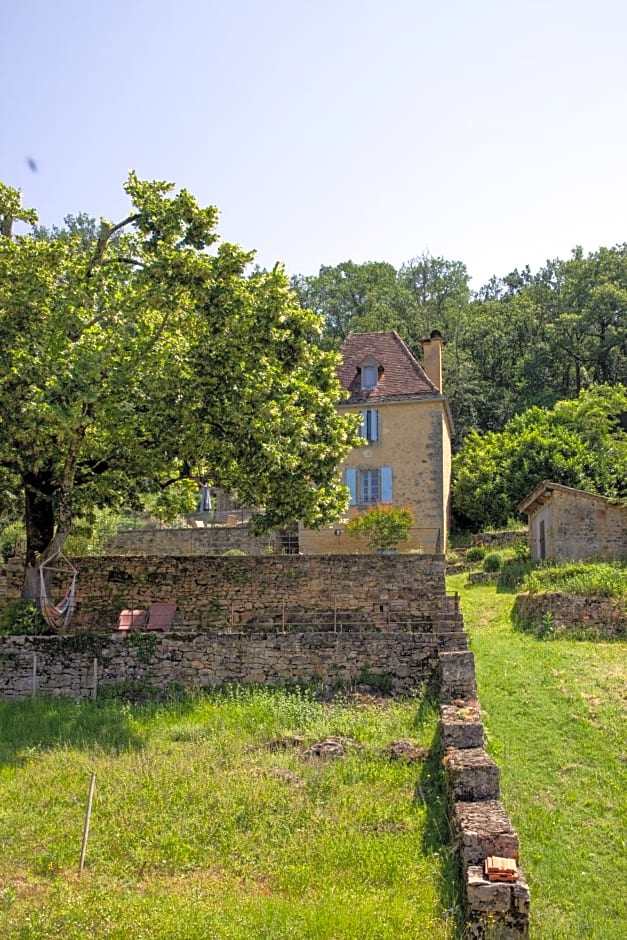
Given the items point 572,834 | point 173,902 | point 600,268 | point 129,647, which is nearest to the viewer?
point 173,902

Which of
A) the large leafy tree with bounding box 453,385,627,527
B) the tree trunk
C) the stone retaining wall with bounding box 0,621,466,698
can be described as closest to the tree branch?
the tree trunk

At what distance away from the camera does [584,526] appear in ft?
77.2

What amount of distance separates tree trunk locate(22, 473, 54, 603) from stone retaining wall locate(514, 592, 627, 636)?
10.5 meters

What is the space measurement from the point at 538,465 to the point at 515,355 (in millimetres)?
21291

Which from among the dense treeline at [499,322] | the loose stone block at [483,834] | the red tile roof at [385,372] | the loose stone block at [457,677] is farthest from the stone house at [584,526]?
the dense treeline at [499,322]

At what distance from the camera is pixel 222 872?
30.1 ft

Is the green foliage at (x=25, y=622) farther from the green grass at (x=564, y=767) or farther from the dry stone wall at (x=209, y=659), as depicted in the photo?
the green grass at (x=564, y=767)

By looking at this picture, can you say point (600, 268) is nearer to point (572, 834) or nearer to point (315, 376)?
point (315, 376)

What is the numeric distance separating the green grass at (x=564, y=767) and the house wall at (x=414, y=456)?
12733mm

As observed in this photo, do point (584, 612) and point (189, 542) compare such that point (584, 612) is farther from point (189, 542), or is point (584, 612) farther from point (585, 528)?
point (189, 542)

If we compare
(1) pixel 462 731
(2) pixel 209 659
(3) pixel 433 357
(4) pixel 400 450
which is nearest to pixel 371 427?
(4) pixel 400 450

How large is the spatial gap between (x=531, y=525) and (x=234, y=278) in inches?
567

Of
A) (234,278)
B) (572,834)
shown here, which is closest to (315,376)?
(234,278)

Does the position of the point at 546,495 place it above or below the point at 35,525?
above
